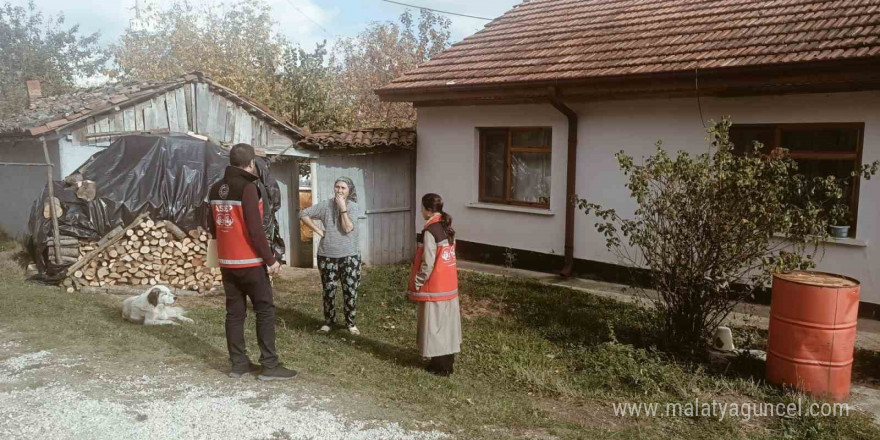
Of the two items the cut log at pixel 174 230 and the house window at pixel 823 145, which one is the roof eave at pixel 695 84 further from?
the cut log at pixel 174 230

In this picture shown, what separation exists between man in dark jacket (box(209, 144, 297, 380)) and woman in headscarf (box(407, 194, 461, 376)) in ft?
3.79

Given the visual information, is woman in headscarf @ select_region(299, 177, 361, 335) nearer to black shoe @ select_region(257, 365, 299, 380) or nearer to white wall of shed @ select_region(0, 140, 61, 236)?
black shoe @ select_region(257, 365, 299, 380)

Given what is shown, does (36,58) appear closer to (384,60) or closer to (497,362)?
(384,60)

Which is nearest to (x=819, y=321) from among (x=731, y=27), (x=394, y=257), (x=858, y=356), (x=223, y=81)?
(x=858, y=356)

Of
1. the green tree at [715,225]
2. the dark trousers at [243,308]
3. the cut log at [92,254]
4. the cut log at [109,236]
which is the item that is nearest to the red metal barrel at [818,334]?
the green tree at [715,225]

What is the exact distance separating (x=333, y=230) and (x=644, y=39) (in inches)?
239

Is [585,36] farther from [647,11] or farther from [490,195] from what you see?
[490,195]

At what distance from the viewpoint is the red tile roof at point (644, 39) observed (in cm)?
781

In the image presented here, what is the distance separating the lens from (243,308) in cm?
499

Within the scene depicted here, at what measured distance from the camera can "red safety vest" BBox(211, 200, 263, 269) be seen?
4.76 meters

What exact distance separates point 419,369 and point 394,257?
6530mm

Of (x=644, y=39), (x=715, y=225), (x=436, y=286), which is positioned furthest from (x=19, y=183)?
(x=715, y=225)

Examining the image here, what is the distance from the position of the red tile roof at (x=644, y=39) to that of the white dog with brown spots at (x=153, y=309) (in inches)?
232

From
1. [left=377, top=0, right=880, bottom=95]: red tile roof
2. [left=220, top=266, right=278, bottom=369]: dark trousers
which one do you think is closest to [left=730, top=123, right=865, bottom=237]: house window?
[left=377, top=0, right=880, bottom=95]: red tile roof
